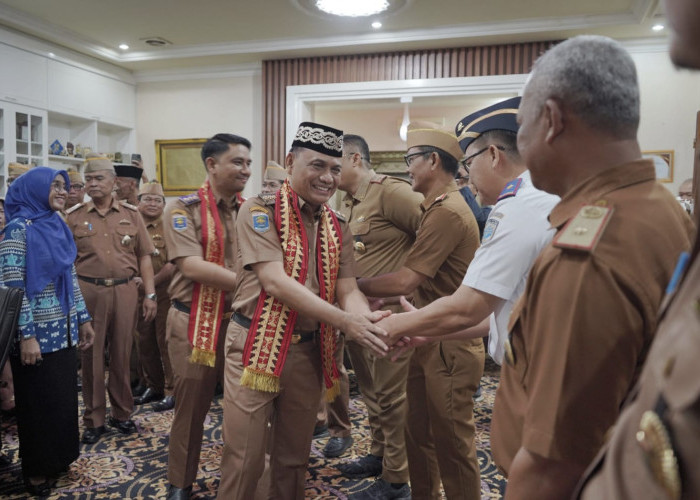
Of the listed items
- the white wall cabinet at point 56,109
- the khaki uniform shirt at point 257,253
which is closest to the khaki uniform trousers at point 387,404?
the khaki uniform shirt at point 257,253

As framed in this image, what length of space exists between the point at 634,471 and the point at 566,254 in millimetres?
391

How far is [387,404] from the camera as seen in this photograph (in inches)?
111

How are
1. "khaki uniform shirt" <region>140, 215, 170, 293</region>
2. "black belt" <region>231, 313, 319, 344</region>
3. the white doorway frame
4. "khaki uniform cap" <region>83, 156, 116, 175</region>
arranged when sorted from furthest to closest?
the white doorway frame < "khaki uniform shirt" <region>140, 215, 170, 293</region> < "khaki uniform cap" <region>83, 156, 116, 175</region> < "black belt" <region>231, 313, 319, 344</region>

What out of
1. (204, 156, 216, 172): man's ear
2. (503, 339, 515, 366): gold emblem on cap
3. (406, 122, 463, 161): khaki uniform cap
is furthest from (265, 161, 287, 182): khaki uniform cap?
(503, 339, 515, 366): gold emblem on cap

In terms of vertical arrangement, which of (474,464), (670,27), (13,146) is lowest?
(474,464)

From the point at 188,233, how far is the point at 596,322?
2128mm

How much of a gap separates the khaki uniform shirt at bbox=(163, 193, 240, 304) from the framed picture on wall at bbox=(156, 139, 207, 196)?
4.88 m

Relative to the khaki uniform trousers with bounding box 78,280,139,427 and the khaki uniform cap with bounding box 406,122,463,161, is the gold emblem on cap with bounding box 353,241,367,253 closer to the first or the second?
the khaki uniform cap with bounding box 406,122,463,161

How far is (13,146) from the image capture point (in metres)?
5.73

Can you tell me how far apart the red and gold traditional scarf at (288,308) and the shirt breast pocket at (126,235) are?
6.92ft

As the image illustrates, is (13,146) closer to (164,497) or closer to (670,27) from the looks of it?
(164,497)

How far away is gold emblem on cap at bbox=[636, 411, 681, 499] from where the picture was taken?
46 centimetres

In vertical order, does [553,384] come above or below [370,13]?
below

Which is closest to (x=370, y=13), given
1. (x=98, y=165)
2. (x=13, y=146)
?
(x=98, y=165)
